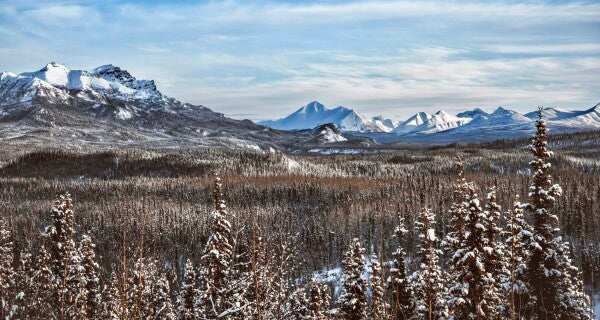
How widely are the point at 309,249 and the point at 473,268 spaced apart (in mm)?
81525

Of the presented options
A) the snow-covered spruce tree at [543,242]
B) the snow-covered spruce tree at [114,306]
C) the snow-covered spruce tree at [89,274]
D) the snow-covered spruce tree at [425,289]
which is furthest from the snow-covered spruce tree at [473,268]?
the snow-covered spruce tree at [89,274]

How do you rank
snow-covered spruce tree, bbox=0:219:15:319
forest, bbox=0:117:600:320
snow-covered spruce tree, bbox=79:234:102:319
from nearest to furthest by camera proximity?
snow-covered spruce tree, bbox=0:219:15:319
forest, bbox=0:117:600:320
snow-covered spruce tree, bbox=79:234:102:319

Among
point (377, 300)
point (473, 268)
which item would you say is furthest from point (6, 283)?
point (473, 268)

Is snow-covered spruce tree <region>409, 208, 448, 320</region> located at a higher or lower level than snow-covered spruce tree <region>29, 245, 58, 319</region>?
lower

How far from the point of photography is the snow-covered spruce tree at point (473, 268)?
67.9 feet

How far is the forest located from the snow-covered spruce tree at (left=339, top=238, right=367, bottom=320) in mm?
85

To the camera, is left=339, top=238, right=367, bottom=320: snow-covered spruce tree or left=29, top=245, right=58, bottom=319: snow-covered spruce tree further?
left=339, top=238, right=367, bottom=320: snow-covered spruce tree

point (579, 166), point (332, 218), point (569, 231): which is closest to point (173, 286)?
point (332, 218)

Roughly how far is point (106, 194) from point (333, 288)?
400 feet

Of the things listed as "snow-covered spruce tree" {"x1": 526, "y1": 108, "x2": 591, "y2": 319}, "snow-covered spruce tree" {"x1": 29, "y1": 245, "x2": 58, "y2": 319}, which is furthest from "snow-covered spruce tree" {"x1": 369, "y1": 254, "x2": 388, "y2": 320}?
"snow-covered spruce tree" {"x1": 526, "y1": 108, "x2": 591, "y2": 319}

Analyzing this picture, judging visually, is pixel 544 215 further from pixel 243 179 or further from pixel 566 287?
pixel 243 179

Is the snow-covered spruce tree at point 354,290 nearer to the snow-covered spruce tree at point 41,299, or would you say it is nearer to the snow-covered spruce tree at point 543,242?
the snow-covered spruce tree at point 543,242

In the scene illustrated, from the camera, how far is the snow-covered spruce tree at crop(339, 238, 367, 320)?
29344 millimetres

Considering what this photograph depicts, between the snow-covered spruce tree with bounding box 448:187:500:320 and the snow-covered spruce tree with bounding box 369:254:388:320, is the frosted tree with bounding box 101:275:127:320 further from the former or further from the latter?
the snow-covered spruce tree with bounding box 448:187:500:320
